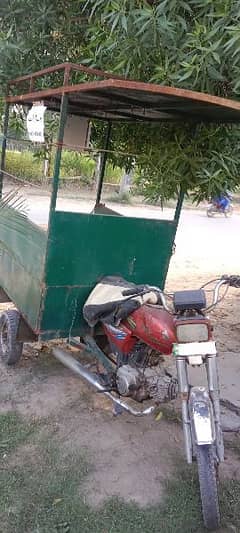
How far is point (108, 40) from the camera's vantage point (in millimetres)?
3168

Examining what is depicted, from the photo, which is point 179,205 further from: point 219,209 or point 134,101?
point 219,209

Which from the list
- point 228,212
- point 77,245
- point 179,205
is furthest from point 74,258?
point 228,212

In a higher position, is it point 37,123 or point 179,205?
point 37,123

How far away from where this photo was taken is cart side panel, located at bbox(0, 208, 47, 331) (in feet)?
11.6

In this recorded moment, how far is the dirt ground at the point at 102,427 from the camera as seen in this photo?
2.74 m

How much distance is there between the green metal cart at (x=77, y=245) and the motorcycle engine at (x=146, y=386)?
78cm

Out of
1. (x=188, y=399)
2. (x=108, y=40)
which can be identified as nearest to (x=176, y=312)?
(x=188, y=399)

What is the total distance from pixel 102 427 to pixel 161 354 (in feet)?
2.09

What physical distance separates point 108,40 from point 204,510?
2770mm

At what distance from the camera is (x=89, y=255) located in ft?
11.6

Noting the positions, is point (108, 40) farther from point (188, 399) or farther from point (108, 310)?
point (188, 399)

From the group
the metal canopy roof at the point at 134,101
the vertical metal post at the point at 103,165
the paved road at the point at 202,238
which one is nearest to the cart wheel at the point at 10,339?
the paved road at the point at 202,238

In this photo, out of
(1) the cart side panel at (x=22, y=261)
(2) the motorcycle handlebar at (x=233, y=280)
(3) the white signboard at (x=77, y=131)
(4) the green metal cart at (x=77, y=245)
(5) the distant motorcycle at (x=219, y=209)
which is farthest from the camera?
(5) the distant motorcycle at (x=219, y=209)

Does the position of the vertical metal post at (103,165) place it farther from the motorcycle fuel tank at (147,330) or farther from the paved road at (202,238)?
the motorcycle fuel tank at (147,330)
